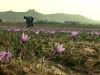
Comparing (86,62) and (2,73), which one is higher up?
(2,73)

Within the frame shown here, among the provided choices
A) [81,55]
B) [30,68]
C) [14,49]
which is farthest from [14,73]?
[81,55]

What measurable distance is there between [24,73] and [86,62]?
4.18 metres

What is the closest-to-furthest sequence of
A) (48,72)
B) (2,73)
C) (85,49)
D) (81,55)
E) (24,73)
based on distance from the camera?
(2,73) < (24,73) < (48,72) < (81,55) < (85,49)

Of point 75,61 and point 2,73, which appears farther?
point 75,61

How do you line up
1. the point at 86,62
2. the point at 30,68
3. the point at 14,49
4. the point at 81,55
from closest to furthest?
the point at 30,68 → the point at 14,49 → the point at 86,62 → the point at 81,55

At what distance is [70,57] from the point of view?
1148 centimetres

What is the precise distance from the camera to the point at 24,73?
279 inches

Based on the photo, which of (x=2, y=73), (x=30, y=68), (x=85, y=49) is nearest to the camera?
(x=2, y=73)

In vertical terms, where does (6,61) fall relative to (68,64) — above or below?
above

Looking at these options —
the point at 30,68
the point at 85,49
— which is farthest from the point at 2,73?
→ the point at 85,49

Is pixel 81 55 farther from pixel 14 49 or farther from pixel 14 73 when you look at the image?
pixel 14 73

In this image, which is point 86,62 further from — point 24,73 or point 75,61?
point 24,73

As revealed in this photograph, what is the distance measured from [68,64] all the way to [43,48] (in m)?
1.06

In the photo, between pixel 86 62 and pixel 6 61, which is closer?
pixel 6 61
